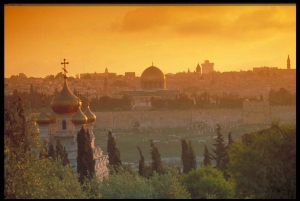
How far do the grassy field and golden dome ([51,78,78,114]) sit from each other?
1.23m

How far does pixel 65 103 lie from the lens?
12273 millimetres

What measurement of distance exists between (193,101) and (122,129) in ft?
7.62

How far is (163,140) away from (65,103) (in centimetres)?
266

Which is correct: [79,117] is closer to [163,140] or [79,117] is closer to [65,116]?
[65,116]

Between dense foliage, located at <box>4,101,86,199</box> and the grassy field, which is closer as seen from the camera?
dense foliage, located at <box>4,101,86,199</box>

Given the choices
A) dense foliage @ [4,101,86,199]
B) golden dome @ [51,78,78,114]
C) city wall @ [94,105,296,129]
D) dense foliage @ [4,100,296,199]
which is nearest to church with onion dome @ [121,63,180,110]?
city wall @ [94,105,296,129]

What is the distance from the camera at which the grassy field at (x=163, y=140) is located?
12500 mm

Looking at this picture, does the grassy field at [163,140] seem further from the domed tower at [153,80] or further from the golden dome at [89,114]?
the domed tower at [153,80]

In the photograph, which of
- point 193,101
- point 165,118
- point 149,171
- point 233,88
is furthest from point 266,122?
point 165,118

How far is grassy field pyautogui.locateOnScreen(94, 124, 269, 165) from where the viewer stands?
12.5 meters

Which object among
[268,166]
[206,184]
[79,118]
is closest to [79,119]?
[79,118]

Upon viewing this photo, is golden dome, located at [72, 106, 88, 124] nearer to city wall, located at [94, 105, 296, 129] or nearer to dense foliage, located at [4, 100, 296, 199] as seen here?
city wall, located at [94, 105, 296, 129]

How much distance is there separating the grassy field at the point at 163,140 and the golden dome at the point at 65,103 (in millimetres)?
1230

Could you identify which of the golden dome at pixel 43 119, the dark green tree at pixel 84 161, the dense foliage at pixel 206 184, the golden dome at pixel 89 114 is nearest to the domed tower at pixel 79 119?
the golden dome at pixel 89 114
